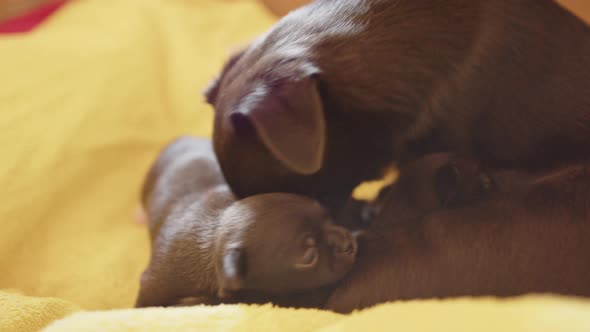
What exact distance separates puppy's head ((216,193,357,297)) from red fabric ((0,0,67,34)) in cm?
181

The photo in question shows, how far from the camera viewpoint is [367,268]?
1.25m

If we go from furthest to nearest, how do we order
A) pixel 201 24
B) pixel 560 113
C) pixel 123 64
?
pixel 201 24
pixel 123 64
pixel 560 113

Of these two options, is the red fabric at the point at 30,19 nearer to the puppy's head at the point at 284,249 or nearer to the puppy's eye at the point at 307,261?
the puppy's head at the point at 284,249

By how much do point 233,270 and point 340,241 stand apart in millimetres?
255

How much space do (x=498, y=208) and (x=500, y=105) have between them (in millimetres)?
246

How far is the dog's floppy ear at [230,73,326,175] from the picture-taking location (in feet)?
3.61

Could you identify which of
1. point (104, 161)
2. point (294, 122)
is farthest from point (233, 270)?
point (104, 161)

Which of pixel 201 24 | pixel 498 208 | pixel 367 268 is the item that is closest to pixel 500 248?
pixel 498 208

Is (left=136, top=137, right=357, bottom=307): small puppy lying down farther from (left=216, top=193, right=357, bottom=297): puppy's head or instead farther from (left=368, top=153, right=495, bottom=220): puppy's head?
(left=368, top=153, right=495, bottom=220): puppy's head

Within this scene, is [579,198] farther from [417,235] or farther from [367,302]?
[367,302]

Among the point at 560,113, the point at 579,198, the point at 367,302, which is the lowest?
the point at 367,302

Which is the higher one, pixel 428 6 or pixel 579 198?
pixel 428 6

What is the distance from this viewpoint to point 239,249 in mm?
1315

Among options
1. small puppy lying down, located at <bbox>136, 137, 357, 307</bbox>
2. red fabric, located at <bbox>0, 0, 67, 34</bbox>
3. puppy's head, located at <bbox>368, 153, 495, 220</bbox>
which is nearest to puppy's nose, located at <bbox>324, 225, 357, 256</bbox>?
small puppy lying down, located at <bbox>136, 137, 357, 307</bbox>
